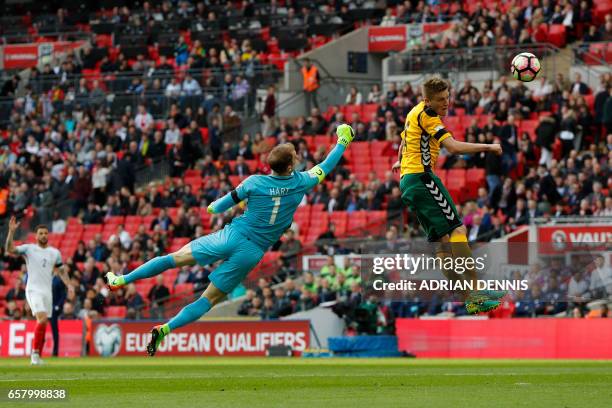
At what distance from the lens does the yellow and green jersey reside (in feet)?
50.8

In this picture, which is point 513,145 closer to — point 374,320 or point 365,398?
point 374,320

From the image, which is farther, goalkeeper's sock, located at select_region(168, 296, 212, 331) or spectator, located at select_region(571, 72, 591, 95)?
spectator, located at select_region(571, 72, 591, 95)

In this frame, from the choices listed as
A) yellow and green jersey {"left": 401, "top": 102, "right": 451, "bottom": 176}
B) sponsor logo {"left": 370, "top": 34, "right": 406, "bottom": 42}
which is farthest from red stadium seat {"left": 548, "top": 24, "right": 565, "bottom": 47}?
yellow and green jersey {"left": 401, "top": 102, "right": 451, "bottom": 176}

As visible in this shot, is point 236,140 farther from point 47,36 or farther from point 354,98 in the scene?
point 47,36

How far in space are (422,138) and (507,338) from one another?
11671mm

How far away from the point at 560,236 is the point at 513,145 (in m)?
4.14

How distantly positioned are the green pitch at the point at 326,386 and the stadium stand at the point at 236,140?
8993 mm

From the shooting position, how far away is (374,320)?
2820 cm

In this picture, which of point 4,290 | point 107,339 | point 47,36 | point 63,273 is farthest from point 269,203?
point 47,36

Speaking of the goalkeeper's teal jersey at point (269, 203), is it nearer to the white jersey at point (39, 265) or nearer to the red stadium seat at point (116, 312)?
the white jersey at point (39, 265)

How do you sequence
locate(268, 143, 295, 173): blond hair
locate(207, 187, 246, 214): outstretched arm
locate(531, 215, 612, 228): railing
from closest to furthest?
locate(207, 187, 246, 214): outstretched arm, locate(268, 143, 295, 173): blond hair, locate(531, 215, 612, 228): railing

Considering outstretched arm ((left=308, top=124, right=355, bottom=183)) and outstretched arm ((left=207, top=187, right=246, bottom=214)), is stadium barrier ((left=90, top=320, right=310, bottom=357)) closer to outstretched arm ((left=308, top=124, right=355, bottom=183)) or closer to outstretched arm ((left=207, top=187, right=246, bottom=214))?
outstretched arm ((left=308, top=124, right=355, bottom=183))

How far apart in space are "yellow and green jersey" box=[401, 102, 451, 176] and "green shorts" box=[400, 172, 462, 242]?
112 millimetres

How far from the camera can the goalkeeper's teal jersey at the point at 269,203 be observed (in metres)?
15.4
